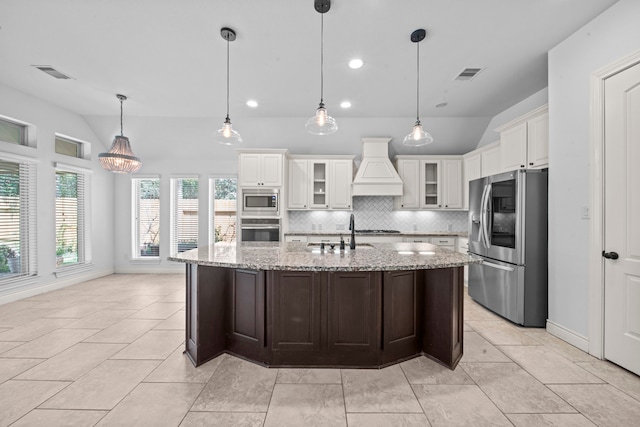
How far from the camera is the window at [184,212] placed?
243 inches

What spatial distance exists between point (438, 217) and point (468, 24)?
383 cm

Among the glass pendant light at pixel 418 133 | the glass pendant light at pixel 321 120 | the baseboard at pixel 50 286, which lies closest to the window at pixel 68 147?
the baseboard at pixel 50 286

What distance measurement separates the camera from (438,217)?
5895 millimetres

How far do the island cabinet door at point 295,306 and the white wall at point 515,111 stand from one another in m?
4.08

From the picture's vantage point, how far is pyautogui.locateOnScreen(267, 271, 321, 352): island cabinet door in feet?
7.66

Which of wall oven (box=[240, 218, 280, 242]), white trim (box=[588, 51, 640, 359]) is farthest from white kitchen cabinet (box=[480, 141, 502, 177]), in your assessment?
wall oven (box=[240, 218, 280, 242])

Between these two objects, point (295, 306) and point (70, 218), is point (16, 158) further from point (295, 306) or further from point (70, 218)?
point (295, 306)

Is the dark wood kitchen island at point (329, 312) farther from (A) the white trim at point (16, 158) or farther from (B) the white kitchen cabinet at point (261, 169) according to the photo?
(A) the white trim at point (16, 158)

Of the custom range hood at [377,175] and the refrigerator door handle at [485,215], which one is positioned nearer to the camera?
the refrigerator door handle at [485,215]

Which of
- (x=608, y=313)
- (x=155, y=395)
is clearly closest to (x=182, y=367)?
(x=155, y=395)

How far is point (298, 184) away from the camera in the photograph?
5484 mm

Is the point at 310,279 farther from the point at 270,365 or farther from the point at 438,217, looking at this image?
the point at 438,217

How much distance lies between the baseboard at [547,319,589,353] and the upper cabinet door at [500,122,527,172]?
1811 mm

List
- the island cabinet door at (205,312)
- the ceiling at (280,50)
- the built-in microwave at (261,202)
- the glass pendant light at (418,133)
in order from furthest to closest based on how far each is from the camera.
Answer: the built-in microwave at (261,202)
the glass pendant light at (418,133)
the ceiling at (280,50)
the island cabinet door at (205,312)
